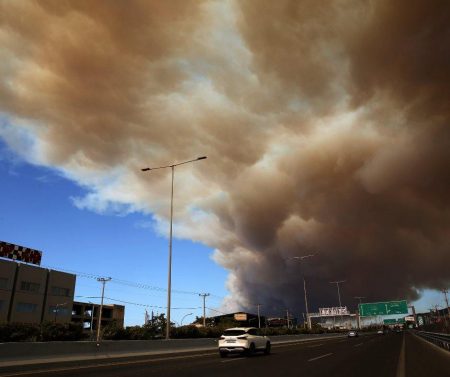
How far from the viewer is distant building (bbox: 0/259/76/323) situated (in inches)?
2848

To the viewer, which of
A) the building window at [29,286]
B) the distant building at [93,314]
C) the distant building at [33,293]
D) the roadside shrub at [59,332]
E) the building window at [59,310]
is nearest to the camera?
the roadside shrub at [59,332]

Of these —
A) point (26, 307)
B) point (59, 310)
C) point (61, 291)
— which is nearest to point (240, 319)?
point (61, 291)

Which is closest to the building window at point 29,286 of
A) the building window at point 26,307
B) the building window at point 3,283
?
the building window at point 26,307

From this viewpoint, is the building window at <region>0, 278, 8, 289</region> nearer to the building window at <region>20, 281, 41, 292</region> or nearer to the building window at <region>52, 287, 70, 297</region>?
the building window at <region>20, 281, 41, 292</region>

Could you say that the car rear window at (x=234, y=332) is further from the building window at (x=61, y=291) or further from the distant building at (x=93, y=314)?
the distant building at (x=93, y=314)

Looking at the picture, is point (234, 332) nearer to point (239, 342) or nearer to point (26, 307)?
point (239, 342)

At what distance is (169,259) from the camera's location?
29.8 meters

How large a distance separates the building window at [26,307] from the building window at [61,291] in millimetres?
6416

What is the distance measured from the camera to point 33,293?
78750 millimetres

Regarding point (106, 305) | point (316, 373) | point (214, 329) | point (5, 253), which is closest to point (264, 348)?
point (316, 373)

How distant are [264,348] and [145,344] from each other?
22.8 ft

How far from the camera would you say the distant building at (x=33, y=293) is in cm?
7234

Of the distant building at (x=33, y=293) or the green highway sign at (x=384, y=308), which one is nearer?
the distant building at (x=33, y=293)

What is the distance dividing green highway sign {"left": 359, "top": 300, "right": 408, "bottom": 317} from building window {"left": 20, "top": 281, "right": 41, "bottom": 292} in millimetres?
69529
